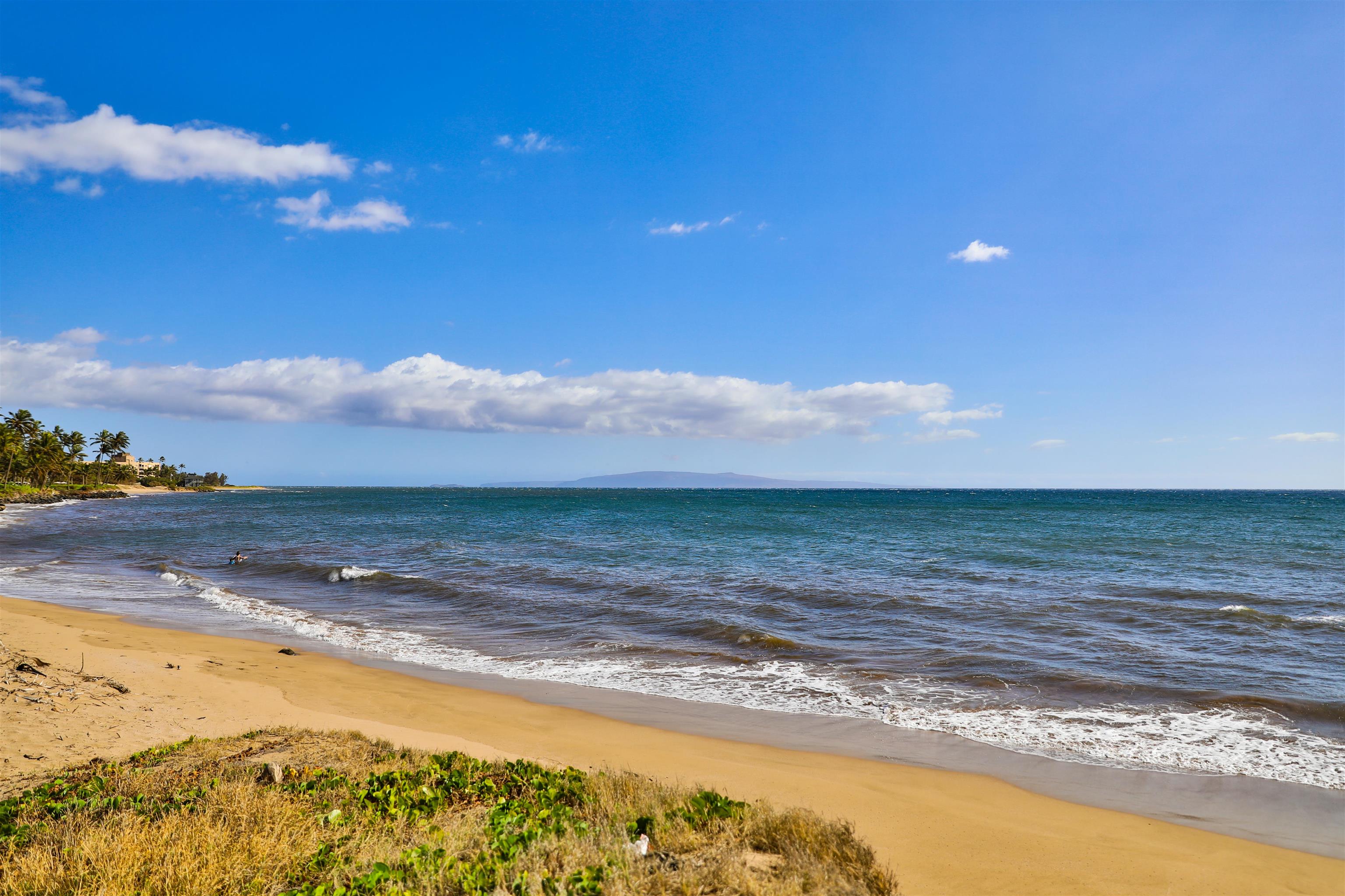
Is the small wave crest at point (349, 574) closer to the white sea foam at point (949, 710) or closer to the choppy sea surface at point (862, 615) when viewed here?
the choppy sea surface at point (862, 615)

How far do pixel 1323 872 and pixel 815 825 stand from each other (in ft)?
17.7

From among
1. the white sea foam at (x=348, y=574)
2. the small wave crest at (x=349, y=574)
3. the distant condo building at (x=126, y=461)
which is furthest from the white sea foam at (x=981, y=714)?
the distant condo building at (x=126, y=461)

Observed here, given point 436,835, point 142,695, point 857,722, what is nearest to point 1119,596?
point 857,722

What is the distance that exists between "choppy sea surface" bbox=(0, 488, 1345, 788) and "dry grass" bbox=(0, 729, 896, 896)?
624 centimetres

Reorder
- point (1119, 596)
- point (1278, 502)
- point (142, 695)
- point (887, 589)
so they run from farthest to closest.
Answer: point (1278, 502) → point (887, 589) → point (1119, 596) → point (142, 695)

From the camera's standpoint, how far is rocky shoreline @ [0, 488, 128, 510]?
8069 cm

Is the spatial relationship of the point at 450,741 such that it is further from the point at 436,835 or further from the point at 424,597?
the point at 424,597

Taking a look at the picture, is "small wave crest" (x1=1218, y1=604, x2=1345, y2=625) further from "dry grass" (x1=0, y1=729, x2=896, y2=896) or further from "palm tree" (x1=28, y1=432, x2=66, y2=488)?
"palm tree" (x1=28, y1=432, x2=66, y2=488)

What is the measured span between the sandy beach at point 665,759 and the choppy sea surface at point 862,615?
86.7 inches

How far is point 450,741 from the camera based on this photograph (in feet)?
30.3

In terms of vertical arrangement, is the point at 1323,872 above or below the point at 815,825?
below

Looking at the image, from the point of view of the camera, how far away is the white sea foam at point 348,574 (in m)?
27.0

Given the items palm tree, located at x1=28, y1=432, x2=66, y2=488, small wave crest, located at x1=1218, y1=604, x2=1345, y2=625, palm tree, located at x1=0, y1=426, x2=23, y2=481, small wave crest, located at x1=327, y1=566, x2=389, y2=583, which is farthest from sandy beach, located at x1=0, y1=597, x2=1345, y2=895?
palm tree, located at x1=28, y1=432, x2=66, y2=488

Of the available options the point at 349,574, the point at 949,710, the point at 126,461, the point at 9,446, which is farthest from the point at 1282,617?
the point at 126,461
